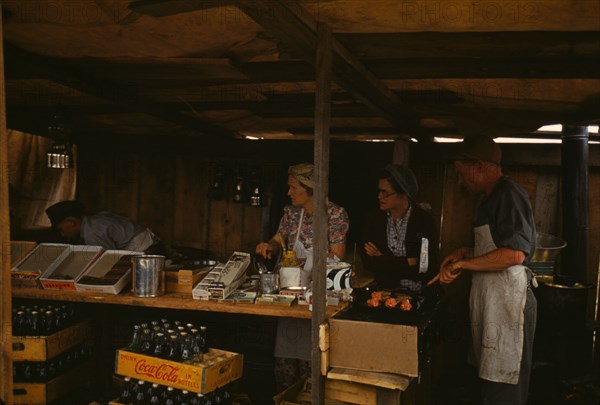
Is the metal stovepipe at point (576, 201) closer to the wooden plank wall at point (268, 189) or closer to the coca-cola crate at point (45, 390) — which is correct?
the wooden plank wall at point (268, 189)

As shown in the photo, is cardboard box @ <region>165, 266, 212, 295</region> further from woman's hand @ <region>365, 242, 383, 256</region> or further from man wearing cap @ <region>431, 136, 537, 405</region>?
A: man wearing cap @ <region>431, 136, 537, 405</region>

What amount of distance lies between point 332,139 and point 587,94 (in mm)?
3356

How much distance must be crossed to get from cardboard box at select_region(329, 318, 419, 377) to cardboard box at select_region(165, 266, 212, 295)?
1378 mm

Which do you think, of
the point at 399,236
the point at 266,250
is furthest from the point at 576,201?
the point at 266,250

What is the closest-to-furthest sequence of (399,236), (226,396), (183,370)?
(183,370) < (226,396) < (399,236)

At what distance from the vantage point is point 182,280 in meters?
4.32

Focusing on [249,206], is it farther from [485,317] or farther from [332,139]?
[485,317]

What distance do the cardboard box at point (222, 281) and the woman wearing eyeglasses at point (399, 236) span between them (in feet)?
4.11

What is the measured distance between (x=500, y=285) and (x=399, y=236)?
1130mm

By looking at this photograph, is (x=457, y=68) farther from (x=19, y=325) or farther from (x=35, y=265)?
(x=19, y=325)

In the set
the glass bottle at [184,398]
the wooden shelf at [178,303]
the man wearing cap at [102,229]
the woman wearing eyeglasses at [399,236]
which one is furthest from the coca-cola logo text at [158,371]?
the woman wearing eyeglasses at [399,236]

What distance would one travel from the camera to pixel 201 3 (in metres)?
2.67

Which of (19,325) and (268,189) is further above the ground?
(268,189)

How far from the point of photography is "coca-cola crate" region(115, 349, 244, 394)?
151 inches
